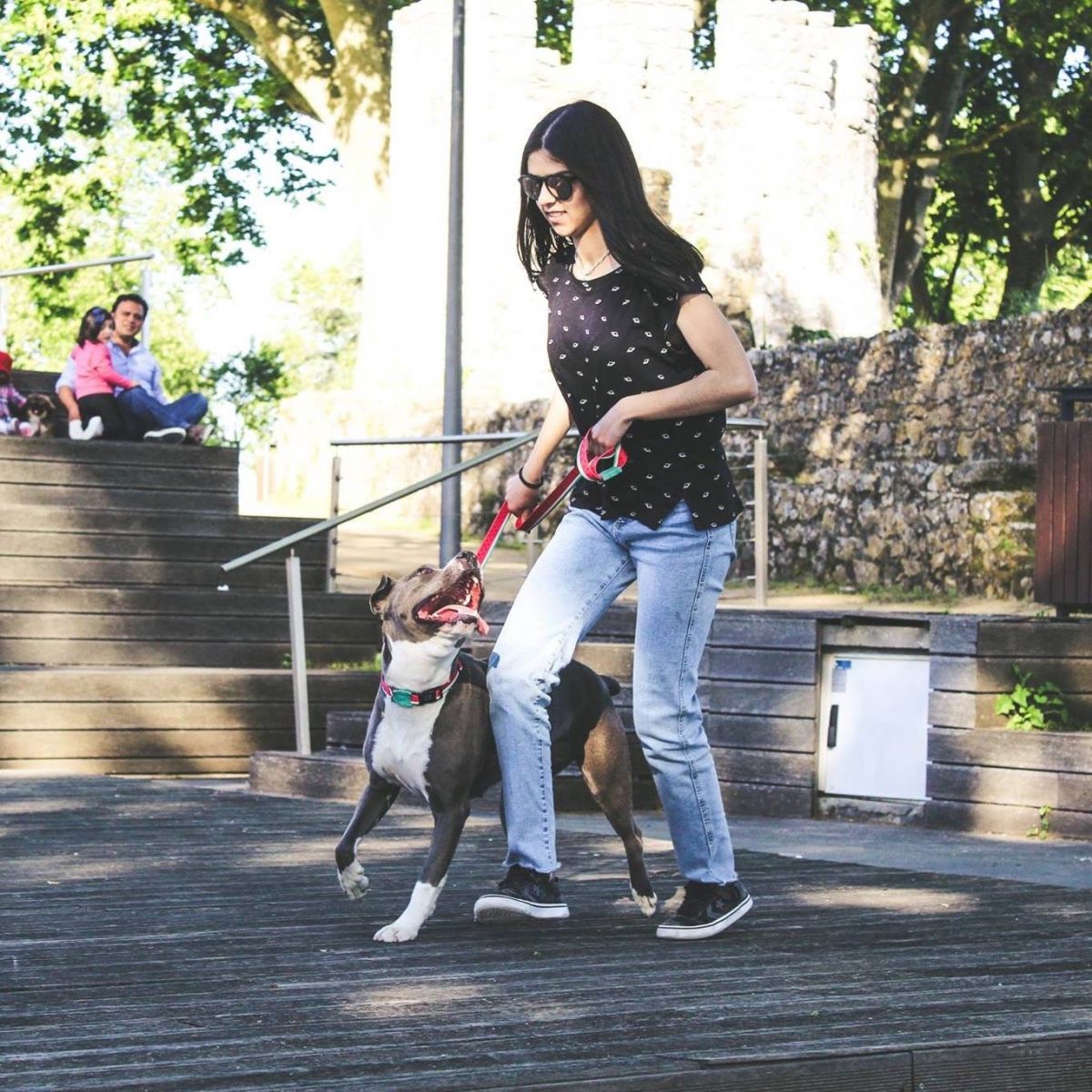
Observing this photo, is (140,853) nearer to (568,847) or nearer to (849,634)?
(568,847)

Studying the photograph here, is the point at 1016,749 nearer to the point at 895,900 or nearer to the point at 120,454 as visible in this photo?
the point at 895,900

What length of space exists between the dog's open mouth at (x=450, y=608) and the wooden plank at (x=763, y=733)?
4279 millimetres

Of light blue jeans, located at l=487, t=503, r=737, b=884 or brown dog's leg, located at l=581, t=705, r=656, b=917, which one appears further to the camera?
brown dog's leg, located at l=581, t=705, r=656, b=917

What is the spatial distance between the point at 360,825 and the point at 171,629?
21.5 ft

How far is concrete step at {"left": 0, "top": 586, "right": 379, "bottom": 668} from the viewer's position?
1152 cm

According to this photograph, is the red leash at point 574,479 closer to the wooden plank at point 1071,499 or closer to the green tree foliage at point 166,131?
the wooden plank at point 1071,499

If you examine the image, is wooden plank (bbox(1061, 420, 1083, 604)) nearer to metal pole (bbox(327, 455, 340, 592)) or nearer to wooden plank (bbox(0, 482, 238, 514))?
metal pole (bbox(327, 455, 340, 592))

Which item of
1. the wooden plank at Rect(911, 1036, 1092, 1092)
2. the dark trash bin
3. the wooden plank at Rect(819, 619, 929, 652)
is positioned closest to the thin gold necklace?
the wooden plank at Rect(911, 1036, 1092, 1092)

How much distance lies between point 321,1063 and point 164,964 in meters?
1.22

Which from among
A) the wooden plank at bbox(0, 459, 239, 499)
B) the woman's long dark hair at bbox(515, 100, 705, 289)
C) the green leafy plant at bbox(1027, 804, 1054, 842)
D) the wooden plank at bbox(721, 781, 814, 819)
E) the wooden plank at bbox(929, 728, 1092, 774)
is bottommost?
the wooden plank at bbox(721, 781, 814, 819)

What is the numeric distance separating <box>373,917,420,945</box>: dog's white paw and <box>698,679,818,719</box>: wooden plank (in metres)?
4.24

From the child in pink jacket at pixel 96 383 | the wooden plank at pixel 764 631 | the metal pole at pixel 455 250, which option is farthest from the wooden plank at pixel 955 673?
the metal pole at pixel 455 250

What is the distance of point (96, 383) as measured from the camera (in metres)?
13.3

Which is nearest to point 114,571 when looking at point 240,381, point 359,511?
point 359,511
